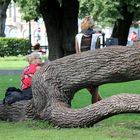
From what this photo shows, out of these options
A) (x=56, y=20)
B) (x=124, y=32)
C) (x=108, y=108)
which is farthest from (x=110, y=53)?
(x=124, y=32)

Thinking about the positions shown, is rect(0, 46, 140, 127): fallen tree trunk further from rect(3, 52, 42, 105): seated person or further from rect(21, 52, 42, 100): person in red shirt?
rect(21, 52, 42, 100): person in red shirt

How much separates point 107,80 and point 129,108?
27.0 inches

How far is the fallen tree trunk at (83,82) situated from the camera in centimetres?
863

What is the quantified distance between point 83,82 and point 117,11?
25572mm

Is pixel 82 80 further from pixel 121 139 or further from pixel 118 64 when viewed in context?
pixel 121 139

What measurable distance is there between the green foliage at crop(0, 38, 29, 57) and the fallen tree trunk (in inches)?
1284

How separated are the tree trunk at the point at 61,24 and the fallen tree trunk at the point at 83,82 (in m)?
18.3

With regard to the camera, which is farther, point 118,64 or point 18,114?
point 18,114

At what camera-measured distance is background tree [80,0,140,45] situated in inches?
1237

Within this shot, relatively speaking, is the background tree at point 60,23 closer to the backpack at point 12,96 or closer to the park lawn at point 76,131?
the park lawn at point 76,131

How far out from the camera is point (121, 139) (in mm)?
7742

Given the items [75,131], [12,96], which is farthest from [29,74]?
[75,131]

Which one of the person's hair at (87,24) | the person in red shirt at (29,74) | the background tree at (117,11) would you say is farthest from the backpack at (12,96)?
the background tree at (117,11)

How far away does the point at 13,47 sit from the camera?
42.3 meters
